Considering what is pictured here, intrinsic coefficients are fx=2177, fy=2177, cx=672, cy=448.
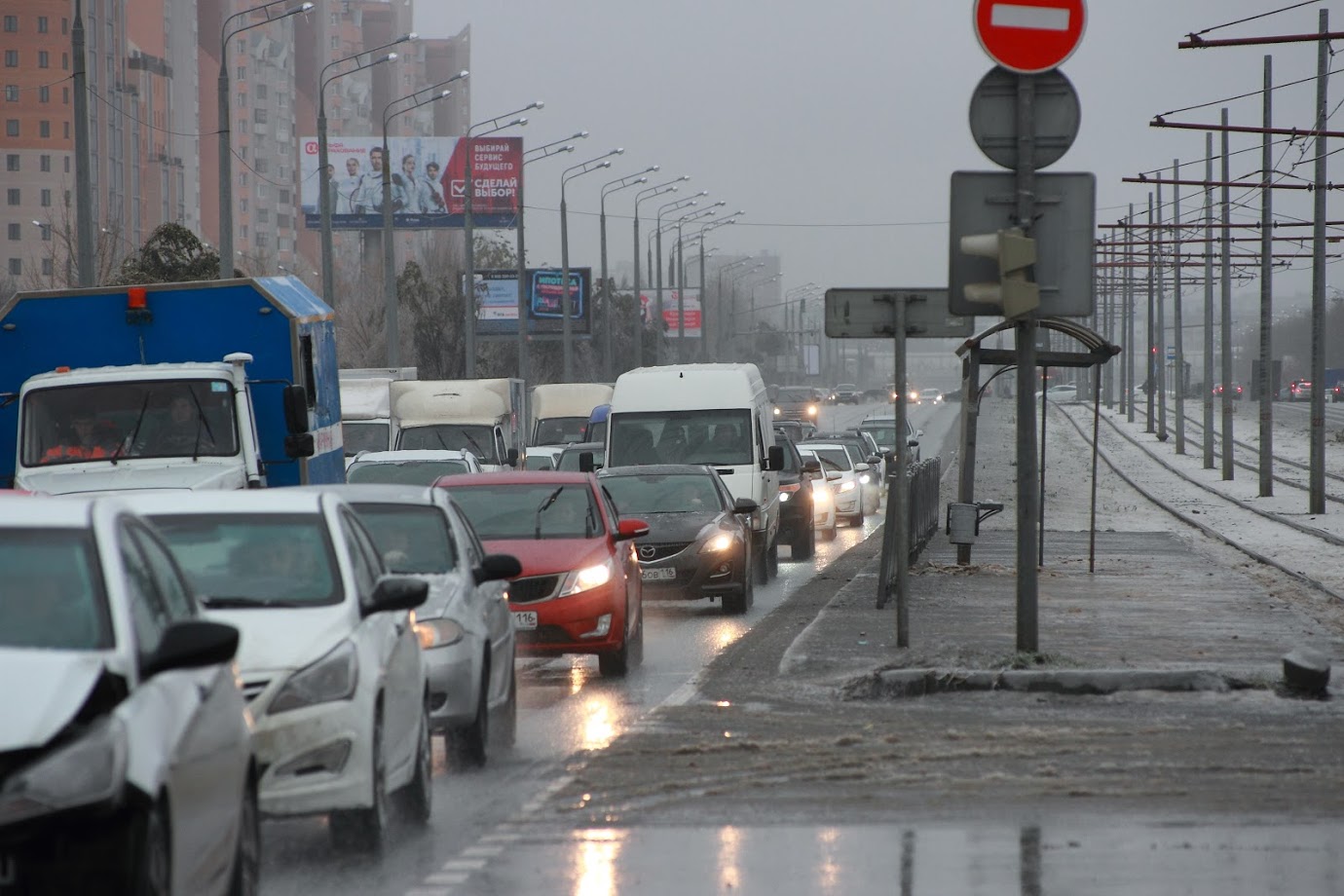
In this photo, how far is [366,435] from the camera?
36.9 m

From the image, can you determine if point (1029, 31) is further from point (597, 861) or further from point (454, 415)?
point (454, 415)

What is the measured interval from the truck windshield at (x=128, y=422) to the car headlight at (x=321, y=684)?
373 inches

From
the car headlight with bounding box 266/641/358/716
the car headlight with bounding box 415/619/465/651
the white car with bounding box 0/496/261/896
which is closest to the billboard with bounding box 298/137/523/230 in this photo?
the car headlight with bounding box 415/619/465/651

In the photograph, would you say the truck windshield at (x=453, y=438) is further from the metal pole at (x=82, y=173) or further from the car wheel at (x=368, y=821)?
the car wheel at (x=368, y=821)

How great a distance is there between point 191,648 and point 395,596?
10.0 feet

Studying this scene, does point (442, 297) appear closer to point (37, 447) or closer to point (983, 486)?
point (983, 486)

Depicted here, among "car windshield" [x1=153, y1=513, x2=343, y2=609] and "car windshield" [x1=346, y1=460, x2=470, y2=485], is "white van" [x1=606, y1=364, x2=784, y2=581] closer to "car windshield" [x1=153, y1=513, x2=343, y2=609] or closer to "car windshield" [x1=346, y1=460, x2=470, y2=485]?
"car windshield" [x1=346, y1=460, x2=470, y2=485]

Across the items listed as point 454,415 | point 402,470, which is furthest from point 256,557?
point 454,415

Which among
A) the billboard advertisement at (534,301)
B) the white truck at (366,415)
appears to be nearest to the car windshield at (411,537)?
the white truck at (366,415)

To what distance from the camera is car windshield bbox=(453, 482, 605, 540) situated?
1666 cm

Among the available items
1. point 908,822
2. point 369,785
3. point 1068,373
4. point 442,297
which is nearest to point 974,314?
point 908,822

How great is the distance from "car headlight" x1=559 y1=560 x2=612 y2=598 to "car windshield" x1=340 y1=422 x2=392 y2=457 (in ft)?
69.4

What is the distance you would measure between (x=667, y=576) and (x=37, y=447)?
6396 millimetres

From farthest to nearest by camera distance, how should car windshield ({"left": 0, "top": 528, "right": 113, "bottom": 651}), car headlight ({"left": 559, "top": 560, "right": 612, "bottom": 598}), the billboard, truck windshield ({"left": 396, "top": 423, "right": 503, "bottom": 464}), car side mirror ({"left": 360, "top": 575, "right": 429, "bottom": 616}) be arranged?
1. the billboard
2. truck windshield ({"left": 396, "top": 423, "right": 503, "bottom": 464})
3. car headlight ({"left": 559, "top": 560, "right": 612, "bottom": 598})
4. car side mirror ({"left": 360, "top": 575, "right": 429, "bottom": 616})
5. car windshield ({"left": 0, "top": 528, "right": 113, "bottom": 651})
